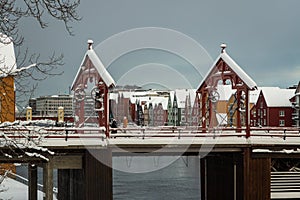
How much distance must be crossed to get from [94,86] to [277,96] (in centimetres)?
4443

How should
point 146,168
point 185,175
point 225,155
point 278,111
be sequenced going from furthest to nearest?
point 278,111 → point 146,168 → point 185,175 → point 225,155

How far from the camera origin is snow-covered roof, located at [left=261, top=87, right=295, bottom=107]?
59.3 metres

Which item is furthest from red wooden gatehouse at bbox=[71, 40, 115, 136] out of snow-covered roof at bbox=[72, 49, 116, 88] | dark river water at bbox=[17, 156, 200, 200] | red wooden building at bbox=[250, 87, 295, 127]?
red wooden building at bbox=[250, 87, 295, 127]

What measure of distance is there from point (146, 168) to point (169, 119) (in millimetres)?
38448

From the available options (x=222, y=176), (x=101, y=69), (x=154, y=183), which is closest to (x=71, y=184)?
(x=101, y=69)

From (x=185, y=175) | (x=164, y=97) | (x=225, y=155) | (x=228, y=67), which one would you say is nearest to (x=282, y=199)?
(x=225, y=155)

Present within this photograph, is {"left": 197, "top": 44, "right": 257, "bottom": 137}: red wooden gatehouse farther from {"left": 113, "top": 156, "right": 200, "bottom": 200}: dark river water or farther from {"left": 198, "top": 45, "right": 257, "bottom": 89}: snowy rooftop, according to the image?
{"left": 113, "top": 156, "right": 200, "bottom": 200}: dark river water

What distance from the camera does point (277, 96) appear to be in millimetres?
60219

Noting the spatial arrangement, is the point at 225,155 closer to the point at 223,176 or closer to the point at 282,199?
the point at 223,176

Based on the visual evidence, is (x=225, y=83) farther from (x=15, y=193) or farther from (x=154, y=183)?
(x=154, y=183)

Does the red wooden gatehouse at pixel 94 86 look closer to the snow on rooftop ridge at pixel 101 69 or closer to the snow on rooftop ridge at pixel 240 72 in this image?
the snow on rooftop ridge at pixel 101 69

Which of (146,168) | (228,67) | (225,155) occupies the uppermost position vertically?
(228,67)

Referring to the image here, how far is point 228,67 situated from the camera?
68.9ft

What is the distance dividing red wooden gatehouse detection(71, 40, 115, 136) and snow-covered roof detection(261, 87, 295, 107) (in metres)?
41.0
